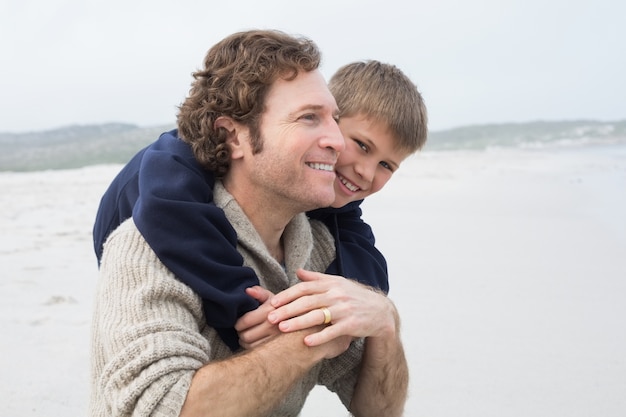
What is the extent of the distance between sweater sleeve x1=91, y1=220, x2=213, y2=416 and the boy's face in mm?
932

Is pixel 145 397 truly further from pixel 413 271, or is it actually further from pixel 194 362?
pixel 413 271

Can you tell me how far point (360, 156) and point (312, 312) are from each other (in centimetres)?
94

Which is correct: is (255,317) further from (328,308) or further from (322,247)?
(322,247)

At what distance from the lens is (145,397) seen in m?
1.74

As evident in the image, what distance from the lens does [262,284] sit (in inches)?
92.2

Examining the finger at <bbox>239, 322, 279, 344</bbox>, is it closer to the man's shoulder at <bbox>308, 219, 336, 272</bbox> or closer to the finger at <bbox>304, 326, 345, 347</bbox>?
the finger at <bbox>304, 326, 345, 347</bbox>

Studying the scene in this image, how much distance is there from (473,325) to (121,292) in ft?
10.6

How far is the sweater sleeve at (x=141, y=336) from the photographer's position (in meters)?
1.75

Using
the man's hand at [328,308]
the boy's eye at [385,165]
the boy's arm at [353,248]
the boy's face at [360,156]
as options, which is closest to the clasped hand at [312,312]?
the man's hand at [328,308]

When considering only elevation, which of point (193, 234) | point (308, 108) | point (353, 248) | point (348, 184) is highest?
point (308, 108)

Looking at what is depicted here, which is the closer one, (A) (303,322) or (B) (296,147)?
(A) (303,322)

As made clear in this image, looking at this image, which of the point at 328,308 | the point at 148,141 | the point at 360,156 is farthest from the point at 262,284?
the point at 148,141

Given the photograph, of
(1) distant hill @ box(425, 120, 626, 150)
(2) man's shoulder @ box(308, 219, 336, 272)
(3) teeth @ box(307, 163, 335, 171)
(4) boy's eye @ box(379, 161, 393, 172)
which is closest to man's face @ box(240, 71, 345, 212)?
(3) teeth @ box(307, 163, 335, 171)

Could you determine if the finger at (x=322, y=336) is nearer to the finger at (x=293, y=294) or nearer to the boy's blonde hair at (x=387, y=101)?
the finger at (x=293, y=294)
